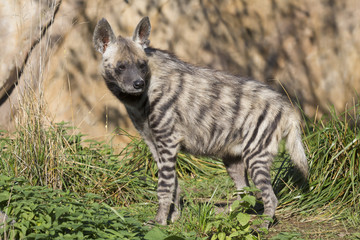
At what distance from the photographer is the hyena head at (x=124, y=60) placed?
4828 millimetres

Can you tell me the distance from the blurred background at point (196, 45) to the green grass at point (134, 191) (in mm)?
1190

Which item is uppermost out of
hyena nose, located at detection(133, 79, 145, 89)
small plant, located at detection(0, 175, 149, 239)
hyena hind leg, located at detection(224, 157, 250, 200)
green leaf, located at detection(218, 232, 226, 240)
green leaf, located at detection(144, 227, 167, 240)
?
hyena nose, located at detection(133, 79, 145, 89)

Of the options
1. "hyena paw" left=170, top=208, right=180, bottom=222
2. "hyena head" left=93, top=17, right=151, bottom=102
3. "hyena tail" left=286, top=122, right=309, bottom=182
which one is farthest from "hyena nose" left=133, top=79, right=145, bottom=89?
"hyena tail" left=286, top=122, right=309, bottom=182

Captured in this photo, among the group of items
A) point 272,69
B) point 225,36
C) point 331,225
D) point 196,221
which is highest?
point 225,36

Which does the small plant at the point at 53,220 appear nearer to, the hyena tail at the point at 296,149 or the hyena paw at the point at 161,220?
the hyena paw at the point at 161,220

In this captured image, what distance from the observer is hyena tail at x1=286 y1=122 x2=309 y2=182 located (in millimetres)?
5134

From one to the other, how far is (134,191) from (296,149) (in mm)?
1697

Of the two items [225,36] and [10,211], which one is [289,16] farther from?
[10,211]

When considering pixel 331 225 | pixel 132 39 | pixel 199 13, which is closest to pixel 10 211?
pixel 132 39

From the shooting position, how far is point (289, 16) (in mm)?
7566

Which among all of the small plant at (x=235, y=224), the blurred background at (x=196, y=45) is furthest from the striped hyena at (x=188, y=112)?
the blurred background at (x=196, y=45)

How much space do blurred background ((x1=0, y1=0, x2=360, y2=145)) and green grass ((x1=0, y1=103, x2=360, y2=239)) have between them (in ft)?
3.91

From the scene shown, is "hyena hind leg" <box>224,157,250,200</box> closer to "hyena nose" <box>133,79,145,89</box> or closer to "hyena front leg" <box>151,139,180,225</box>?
"hyena front leg" <box>151,139,180,225</box>

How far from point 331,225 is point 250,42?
10.8ft
